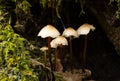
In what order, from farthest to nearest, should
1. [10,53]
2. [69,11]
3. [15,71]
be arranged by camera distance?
[69,11] < [10,53] < [15,71]

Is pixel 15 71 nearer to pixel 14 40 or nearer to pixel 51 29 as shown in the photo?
pixel 14 40

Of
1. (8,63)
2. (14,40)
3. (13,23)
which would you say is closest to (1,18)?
(13,23)

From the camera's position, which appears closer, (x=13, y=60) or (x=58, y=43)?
(x=13, y=60)

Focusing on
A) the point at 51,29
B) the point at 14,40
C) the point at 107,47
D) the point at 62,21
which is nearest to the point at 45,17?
the point at 62,21

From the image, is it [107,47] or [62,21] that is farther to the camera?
[107,47]

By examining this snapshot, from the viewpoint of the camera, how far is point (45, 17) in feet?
9.73

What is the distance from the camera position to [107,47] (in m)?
3.28

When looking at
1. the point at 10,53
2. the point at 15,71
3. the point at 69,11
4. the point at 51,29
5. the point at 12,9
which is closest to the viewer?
the point at 15,71

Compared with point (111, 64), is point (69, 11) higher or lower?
higher

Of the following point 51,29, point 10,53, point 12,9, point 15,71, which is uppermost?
point 12,9

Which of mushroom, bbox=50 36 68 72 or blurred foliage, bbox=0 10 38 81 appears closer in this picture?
blurred foliage, bbox=0 10 38 81

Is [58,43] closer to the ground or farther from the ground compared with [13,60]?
farther from the ground

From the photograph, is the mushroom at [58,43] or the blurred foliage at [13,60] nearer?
the blurred foliage at [13,60]

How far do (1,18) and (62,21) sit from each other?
2.29 feet
